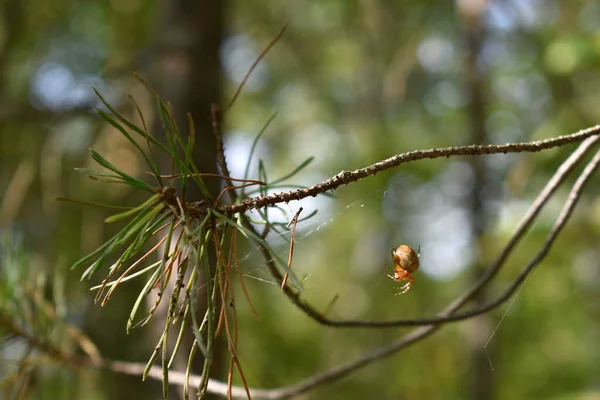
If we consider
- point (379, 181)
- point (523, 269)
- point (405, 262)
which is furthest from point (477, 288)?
point (379, 181)

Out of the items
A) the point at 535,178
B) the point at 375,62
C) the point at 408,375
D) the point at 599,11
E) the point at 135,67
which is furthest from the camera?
the point at 375,62

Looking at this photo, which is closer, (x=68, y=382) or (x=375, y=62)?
(x=68, y=382)

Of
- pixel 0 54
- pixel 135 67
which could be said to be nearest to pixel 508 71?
pixel 135 67

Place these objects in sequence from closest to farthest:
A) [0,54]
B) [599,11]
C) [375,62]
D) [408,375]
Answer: [0,54] → [408,375] → [599,11] → [375,62]

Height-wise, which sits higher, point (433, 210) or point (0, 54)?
Answer: point (0, 54)

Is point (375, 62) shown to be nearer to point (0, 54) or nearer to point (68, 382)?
point (0, 54)

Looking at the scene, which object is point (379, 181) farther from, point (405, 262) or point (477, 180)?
point (405, 262)
